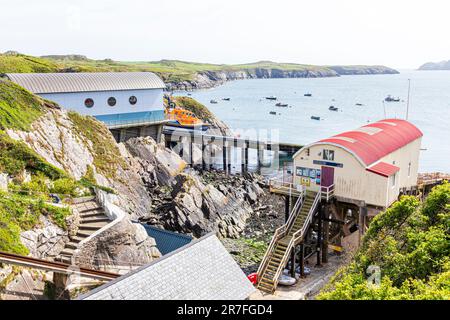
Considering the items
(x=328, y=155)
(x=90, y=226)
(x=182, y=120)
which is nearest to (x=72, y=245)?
(x=90, y=226)

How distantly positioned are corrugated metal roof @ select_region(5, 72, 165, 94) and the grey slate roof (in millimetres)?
32157

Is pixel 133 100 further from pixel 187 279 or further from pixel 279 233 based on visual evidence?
pixel 187 279

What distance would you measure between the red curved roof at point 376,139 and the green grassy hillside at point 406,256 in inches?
367

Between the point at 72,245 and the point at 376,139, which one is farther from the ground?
the point at 376,139

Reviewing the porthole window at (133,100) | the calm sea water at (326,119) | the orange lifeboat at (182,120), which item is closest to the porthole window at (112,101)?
the porthole window at (133,100)

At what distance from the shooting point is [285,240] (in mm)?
25453

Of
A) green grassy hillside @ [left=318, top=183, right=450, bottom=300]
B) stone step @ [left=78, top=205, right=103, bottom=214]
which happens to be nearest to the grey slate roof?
green grassy hillside @ [left=318, top=183, right=450, bottom=300]

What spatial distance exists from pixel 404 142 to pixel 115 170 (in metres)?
23.5

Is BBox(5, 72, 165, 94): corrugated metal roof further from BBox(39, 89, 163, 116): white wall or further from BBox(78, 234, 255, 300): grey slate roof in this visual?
BBox(78, 234, 255, 300): grey slate roof

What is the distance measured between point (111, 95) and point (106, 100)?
81 centimetres

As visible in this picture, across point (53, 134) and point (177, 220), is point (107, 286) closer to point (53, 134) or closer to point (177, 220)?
point (177, 220)
